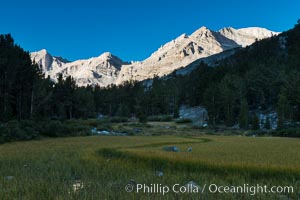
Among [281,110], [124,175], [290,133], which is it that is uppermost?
[281,110]

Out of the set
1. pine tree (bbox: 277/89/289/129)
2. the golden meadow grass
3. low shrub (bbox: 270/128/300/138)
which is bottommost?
low shrub (bbox: 270/128/300/138)

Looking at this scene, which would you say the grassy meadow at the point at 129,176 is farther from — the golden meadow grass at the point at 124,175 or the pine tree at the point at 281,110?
the pine tree at the point at 281,110

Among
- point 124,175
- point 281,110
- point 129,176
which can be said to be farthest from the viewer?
point 281,110

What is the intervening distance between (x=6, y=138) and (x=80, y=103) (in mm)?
62455

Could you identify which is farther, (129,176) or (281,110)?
(281,110)
